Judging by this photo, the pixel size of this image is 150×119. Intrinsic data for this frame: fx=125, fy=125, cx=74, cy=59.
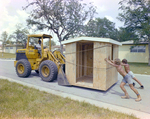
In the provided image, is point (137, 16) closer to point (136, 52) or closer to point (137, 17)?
point (137, 17)

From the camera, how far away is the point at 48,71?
7.35 m

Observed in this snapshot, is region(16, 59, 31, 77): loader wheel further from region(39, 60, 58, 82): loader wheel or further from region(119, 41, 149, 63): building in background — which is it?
region(119, 41, 149, 63): building in background

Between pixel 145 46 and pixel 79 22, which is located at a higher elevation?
pixel 79 22

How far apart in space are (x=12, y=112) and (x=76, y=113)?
178 centimetres

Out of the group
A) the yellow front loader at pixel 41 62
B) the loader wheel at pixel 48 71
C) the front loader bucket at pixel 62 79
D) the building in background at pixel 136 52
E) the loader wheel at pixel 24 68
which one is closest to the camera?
the front loader bucket at pixel 62 79

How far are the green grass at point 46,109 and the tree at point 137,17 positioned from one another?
1403 centimetres

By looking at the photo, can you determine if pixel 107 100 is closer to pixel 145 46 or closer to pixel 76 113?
pixel 76 113

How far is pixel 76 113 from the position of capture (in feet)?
11.4

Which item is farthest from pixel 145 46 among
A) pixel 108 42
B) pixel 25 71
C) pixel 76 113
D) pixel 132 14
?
pixel 76 113

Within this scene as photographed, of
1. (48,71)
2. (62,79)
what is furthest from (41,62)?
(62,79)

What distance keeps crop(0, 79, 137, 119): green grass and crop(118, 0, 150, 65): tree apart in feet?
46.0

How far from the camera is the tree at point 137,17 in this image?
15.4 meters

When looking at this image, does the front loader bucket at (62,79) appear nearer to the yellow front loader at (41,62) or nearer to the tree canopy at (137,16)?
the yellow front loader at (41,62)

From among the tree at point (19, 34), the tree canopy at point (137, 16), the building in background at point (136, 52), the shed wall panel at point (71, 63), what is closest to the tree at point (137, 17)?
the tree canopy at point (137, 16)
